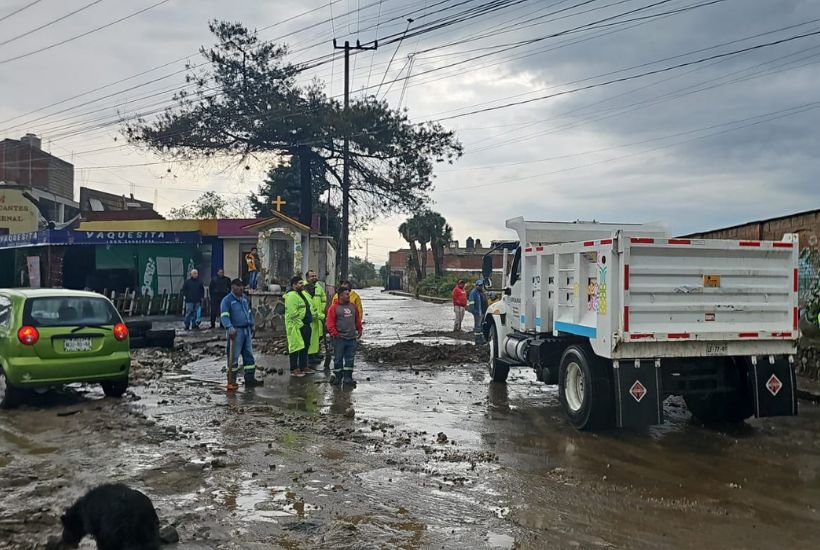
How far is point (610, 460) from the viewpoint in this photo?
6996 mm

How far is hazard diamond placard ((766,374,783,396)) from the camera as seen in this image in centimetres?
791

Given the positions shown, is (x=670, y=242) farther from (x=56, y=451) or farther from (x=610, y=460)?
(x=56, y=451)

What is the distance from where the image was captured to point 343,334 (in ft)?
37.4

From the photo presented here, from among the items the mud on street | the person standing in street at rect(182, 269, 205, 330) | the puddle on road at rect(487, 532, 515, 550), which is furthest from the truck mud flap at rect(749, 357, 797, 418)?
the person standing in street at rect(182, 269, 205, 330)

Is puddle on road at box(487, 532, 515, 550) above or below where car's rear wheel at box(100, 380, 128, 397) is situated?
below

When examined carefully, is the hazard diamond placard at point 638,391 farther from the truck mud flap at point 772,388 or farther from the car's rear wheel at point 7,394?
the car's rear wheel at point 7,394

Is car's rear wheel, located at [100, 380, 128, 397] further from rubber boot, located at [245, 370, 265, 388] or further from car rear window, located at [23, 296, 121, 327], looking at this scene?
rubber boot, located at [245, 370, 265, 388]

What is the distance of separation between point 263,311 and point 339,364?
9.94 metres

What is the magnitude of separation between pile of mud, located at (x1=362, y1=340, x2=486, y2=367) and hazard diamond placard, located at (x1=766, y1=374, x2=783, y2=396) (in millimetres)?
7350

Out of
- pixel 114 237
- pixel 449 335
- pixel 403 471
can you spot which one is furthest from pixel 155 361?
pixel 114 237

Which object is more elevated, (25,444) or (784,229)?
(784,229)

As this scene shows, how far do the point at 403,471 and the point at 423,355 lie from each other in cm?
867

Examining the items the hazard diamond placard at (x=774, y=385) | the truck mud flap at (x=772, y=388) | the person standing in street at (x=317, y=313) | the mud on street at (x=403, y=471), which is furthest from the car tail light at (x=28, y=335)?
the hazard diamond placard at (x=774, y=385)

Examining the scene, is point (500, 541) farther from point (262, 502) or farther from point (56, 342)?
point (56, 342)
